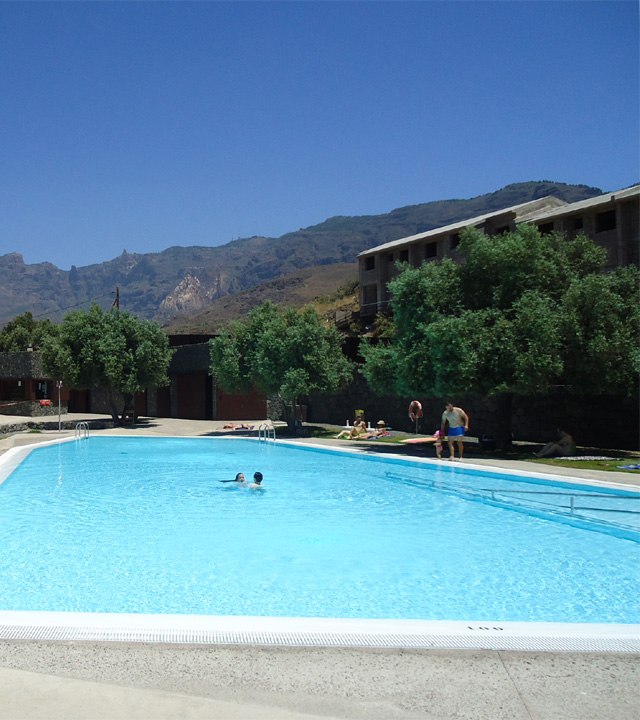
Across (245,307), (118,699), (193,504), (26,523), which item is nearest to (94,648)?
(118,699)

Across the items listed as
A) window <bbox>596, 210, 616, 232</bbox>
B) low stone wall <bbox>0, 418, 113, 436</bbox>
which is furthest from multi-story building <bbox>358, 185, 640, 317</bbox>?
low stone wall <bbox>0, 418, 113, 436</bbox>

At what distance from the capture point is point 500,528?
10.7 meters

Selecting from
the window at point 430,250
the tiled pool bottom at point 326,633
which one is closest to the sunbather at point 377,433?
the tiled pool bottom at point 326,633

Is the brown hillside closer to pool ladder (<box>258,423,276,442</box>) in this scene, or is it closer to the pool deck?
pool ladder (<box>258,423,276,442</box>)

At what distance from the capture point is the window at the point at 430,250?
4772 centimetres

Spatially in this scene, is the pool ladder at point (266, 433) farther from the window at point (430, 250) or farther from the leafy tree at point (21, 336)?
the leafy tree at point (21, 336)

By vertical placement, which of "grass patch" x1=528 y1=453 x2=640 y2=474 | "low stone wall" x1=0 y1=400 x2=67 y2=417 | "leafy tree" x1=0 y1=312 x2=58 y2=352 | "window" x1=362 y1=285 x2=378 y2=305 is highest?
"window" x1=362 y1=285 x2=378 y2=305

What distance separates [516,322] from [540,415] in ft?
18.0

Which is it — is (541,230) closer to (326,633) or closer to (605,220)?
(605,220)

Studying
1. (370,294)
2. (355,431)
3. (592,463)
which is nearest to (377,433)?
(355,431)

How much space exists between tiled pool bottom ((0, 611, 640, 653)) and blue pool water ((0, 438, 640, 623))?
1.46m

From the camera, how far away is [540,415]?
20875 mm

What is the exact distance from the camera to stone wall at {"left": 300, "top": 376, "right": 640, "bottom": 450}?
18.5 meters

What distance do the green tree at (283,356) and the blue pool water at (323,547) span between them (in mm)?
9107
